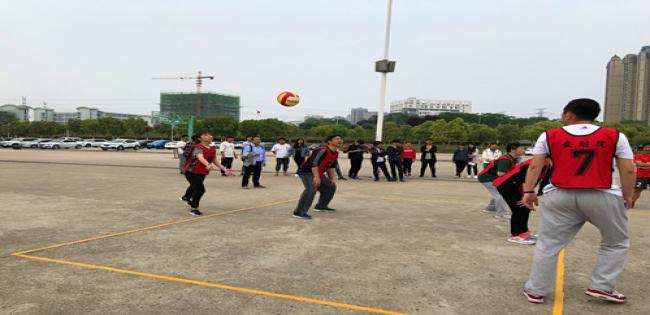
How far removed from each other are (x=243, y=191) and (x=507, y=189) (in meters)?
7.48

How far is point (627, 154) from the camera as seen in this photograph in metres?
3.62

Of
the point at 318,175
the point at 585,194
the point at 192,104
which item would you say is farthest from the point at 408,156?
the point at 192,104

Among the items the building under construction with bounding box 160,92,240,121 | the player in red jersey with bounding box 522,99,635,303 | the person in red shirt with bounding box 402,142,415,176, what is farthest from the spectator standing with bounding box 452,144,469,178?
the building under construction with bounding box 160,92,240,121

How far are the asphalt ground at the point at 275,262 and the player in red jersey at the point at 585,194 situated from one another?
281 mm

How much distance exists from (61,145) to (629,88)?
465 feet

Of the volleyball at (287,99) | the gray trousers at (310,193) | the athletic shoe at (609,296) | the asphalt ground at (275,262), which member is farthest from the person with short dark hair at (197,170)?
the volleyball at (287,99)

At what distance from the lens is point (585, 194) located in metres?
3.67

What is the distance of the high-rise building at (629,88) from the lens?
119 meters

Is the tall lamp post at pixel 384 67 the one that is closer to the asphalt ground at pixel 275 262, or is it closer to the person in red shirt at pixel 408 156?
the person in red shirt at pixel 408 156

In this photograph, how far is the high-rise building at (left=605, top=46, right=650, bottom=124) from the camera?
390 ft

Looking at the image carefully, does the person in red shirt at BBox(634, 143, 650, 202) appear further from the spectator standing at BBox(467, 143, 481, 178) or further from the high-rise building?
the high-rise building

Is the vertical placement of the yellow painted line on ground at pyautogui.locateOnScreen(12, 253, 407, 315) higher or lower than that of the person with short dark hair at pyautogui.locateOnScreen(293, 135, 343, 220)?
lower

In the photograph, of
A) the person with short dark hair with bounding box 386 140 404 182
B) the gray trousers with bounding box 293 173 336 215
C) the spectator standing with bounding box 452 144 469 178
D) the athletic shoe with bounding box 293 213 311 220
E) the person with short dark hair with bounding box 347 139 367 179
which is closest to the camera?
the athletic shoe with bounding box 293 213 311 220

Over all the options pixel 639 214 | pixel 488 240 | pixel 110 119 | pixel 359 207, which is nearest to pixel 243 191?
pixel 359 207
